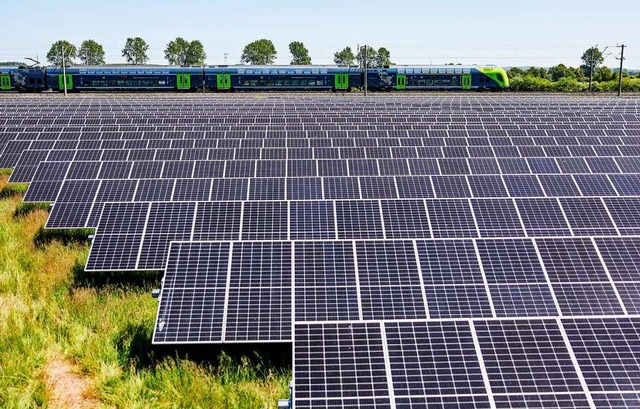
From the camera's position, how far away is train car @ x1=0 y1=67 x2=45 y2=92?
75250 millimetres

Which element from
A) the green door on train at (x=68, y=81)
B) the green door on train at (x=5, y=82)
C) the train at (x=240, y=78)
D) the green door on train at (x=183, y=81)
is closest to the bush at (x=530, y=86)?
the train at (x=240, y=78)

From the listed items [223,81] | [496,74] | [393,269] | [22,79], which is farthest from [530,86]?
[393,269]

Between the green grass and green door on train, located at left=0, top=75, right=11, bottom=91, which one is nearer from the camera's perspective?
the green grass

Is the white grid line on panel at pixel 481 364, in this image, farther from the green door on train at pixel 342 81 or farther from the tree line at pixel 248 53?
the tree line at pixel 248 53

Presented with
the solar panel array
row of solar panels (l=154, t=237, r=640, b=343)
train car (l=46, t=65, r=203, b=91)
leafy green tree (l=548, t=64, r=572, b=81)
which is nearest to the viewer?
the solar panel array

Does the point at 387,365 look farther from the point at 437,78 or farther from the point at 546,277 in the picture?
the point at 437,78

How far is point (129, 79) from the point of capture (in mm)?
75312

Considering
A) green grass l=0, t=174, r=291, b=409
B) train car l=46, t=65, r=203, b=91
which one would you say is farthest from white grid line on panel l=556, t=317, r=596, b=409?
train car l=46, t=65, r=203, b=91

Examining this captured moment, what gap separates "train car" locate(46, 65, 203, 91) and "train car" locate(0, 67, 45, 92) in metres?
1.14

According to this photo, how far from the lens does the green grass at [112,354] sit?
6828 mm

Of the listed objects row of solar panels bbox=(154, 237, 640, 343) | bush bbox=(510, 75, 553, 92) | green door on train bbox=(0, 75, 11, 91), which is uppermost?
green door on train bbox=(0, 75, 11, 91)

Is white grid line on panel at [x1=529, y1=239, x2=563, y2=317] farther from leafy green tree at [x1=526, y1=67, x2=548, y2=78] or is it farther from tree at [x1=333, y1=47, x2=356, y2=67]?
tree at [x1=333, y1=47, x2=356, y2=67]

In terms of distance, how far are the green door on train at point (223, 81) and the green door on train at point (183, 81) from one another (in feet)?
11.3

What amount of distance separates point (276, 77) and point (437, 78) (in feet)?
63.5
